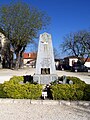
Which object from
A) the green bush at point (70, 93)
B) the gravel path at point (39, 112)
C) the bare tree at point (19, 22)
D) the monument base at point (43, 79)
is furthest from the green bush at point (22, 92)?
the bare tree at point (19, 22)

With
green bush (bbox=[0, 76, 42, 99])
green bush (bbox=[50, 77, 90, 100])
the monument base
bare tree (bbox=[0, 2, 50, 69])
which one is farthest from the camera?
bare tree (bbox=[0, 2, 50, 69])

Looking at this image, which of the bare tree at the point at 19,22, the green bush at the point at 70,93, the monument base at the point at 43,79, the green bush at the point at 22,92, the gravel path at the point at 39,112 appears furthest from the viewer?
the bare tree at the point at 19,22

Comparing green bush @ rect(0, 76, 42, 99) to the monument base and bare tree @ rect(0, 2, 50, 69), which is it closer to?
the monument base

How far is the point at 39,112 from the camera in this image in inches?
273

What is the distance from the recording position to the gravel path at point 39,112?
6336 millimetres

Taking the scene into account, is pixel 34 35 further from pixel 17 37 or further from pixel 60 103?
pixel 60 103

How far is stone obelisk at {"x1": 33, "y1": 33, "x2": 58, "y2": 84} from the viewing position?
1271 cm

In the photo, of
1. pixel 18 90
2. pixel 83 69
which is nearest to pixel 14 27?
pixel 83 69

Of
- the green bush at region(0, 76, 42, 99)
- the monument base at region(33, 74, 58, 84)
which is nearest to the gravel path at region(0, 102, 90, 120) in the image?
the green bush at region(0, 76, 42, 99)

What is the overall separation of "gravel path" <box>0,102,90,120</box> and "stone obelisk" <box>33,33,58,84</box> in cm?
479

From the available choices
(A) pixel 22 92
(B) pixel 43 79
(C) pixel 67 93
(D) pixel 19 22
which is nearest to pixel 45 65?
(B) pixel 43 79

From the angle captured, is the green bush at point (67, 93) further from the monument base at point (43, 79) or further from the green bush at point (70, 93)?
the monument base at point (43, 79)

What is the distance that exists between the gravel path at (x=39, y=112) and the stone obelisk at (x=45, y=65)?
479cm

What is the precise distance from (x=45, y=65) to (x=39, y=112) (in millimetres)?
6108
